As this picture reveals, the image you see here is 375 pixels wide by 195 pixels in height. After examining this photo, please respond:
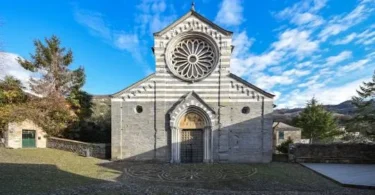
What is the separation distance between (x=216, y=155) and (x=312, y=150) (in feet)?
24.4

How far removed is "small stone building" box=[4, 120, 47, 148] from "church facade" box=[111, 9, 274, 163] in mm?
8441

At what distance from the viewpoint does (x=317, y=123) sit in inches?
1224

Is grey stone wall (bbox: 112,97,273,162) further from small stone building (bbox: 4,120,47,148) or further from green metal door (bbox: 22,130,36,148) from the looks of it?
green metal door (bbox: 22,130,36,148)

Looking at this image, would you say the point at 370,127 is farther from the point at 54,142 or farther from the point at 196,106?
the point at 54,142

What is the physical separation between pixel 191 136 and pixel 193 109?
7.02 ft

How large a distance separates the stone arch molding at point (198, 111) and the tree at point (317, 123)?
737 inches

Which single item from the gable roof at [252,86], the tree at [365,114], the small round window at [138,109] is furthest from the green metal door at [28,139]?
the tree at [365,114]

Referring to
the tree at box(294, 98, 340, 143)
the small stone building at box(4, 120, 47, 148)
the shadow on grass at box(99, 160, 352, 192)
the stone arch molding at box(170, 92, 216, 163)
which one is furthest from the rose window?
the tree at box(294, 98, 340, 143)

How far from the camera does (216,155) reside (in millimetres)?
17891

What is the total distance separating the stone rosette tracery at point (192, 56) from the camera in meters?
18.9

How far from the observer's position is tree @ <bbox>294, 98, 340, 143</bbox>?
101ft

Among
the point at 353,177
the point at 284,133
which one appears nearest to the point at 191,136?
the point at 353,177

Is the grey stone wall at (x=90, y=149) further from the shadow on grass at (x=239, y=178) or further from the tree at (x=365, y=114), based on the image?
the tree at (x=365, y=114)

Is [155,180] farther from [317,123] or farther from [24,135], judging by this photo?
[317,123]
